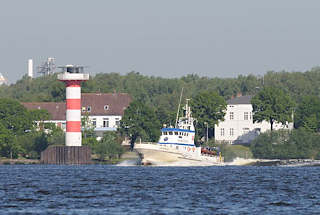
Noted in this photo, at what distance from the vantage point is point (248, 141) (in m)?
167

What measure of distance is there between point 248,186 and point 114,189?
12285 millimetres

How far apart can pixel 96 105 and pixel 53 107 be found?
8361mm

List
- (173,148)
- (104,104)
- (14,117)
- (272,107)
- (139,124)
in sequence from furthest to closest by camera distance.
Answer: (104,104) → (272,107) → (139,124) → (14,117) → (173,148)

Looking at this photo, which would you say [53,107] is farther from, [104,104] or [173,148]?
[173,148]

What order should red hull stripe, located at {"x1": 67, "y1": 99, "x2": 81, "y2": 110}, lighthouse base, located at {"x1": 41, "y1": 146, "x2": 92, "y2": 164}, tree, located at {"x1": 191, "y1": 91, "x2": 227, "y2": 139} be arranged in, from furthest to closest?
tree, located at {"x1": 191, "y1": 91, "x2": 227, "y2": 139} → lighthouse base, located at {"x1": 41, "y1": 146, "x2": 92, "y2": 164} → red hull stripe, located at {"x1": 67, "y1": 99, "x2": 81, "y2": 110}

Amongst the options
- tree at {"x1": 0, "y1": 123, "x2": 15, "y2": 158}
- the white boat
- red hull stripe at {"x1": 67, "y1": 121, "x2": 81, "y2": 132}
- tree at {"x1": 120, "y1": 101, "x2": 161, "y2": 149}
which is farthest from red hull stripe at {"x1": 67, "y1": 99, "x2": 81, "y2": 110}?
tree at {"x1": 120, "y1": 101, "x2": 161, "y2": 149}

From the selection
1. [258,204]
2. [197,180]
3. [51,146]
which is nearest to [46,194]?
[258,204]

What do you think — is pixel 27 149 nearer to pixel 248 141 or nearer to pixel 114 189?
pixel 248 141

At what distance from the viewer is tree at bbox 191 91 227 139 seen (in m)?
159

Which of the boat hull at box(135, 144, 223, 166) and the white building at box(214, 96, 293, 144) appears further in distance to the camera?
the white building at box(214, 96, 293, 144)

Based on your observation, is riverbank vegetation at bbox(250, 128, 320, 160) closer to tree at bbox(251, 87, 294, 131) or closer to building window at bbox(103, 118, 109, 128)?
tree at bbox(251, 87, 294, 131)

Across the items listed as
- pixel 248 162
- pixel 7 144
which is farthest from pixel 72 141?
pixel 248 162

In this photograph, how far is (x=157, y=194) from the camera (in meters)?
69.1

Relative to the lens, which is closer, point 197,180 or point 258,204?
point 258,204
